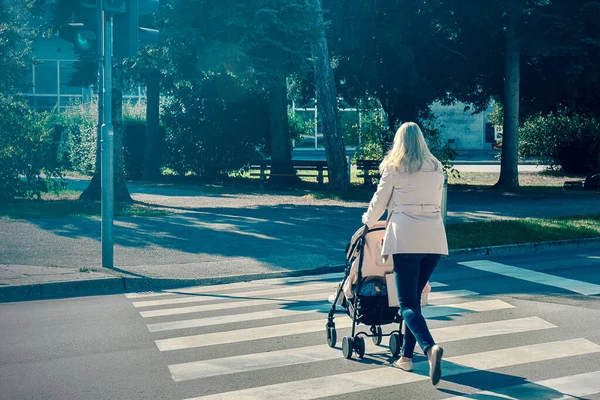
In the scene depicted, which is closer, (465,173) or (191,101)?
(191,101)

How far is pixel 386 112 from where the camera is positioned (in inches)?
1280

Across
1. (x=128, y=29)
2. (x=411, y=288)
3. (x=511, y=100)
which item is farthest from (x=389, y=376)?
(x=511, y=100)

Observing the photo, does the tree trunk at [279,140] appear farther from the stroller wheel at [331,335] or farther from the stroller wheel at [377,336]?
the stroller wheel at [331,335]

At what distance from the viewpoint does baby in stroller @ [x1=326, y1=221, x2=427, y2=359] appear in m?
6.81

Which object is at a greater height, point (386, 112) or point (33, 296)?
point (386, 112)

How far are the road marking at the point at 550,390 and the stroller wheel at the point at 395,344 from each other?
106 centimetres

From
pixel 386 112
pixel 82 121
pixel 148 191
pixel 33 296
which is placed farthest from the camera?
pixel 82 121

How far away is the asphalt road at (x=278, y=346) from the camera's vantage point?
245 inches

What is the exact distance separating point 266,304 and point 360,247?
10.2 feet

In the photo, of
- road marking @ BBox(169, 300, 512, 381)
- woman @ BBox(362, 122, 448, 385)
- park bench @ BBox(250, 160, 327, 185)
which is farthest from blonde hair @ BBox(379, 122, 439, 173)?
park bench @ BBox(250, 160, 327, 185)

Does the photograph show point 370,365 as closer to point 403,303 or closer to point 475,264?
point 403,303

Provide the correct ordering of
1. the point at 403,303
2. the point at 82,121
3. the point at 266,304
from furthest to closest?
the point at 82,121, the point at 266,304, the point at 403,303

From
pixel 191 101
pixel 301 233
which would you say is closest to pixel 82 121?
pixel 191 101

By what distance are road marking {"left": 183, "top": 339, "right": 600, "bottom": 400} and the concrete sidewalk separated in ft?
17.6
